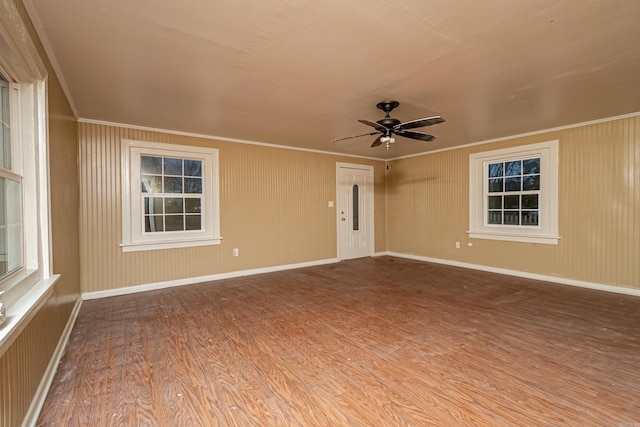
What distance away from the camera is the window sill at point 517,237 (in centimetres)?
471

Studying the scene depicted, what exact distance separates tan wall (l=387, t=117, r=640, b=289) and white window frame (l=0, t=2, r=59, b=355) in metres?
6.00

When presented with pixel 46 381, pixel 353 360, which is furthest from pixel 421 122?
pixel 46 381

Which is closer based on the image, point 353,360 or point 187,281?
point 353,360

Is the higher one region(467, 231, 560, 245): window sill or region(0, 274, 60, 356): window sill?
region(0, 274, 60, 356): window sill

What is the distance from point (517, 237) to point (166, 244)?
5717mm

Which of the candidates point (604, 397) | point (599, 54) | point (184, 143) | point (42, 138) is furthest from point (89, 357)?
point (599, 54)

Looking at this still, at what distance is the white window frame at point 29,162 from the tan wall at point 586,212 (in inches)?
236

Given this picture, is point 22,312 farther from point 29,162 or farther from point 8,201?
A: point 29,162

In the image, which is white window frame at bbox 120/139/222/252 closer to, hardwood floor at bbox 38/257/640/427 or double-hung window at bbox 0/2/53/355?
hardwood floor at bbox 38/257/640/427

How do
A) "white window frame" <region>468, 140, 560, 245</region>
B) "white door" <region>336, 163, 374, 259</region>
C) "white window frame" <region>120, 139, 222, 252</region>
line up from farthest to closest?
"white door" <region>336, 163, 374, 259</region> → "white window frame" <region>468, 140, 560, 245</region> → "white window frame" <region>120, 139, 222, 252</region>

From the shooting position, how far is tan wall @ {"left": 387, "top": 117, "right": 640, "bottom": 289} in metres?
4.02

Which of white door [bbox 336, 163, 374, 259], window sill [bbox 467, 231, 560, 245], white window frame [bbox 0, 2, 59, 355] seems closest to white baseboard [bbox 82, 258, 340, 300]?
white door [bbox 336, 163, 374, 259]

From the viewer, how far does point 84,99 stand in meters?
3.26

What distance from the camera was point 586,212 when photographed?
4379 mm
